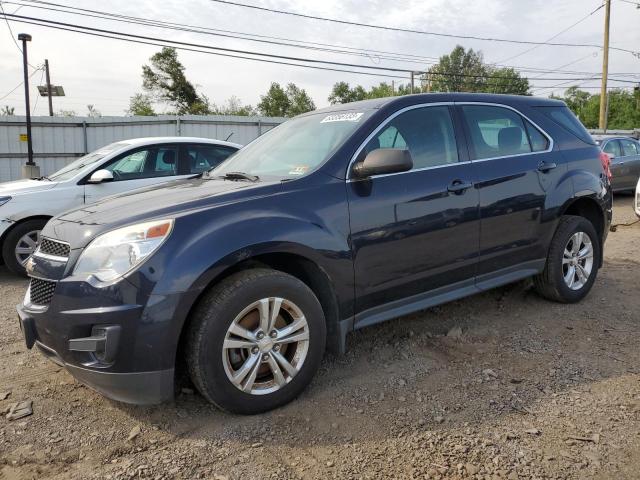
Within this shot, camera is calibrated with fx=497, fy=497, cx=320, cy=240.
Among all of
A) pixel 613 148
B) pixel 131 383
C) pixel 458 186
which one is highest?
pixel 613 148

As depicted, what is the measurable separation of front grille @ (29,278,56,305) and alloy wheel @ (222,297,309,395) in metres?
0.97

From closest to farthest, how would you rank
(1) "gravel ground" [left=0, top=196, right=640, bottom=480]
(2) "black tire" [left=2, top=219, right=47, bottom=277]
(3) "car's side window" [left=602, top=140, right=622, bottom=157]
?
(1) "gravel ground" [left=0, top=196, right=640, bottom=480] → (2) "black tire" [left=2, top=219, right=47, bottom=277] → (3) "car's side window" [left=602, top=140, right=622, bottom=157]

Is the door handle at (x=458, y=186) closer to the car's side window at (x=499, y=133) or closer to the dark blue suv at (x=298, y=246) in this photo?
the dark blue suv at (x=298, y=246)

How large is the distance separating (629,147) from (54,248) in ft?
45.4

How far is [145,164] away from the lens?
6.58 m

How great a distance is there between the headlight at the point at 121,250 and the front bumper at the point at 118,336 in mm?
80

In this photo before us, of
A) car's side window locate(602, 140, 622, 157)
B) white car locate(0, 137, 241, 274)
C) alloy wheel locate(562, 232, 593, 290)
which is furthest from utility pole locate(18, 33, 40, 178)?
car's side window locate(602, 140, 622, 157)

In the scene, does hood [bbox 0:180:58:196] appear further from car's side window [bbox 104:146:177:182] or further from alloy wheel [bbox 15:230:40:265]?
car's side window [bbox 104:146:177:182]

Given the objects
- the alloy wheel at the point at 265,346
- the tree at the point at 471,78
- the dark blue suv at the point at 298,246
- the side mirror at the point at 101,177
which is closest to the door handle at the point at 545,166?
the dark blue suv at the point at 298,246

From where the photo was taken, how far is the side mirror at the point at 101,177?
6.05 m

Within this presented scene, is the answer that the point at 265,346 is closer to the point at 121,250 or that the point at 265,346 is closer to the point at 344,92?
the point at 121,250

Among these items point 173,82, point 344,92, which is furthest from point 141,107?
point 344,92

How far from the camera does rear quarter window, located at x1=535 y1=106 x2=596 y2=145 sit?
435 centimetres

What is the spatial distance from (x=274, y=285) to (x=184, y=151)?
4761 mm
